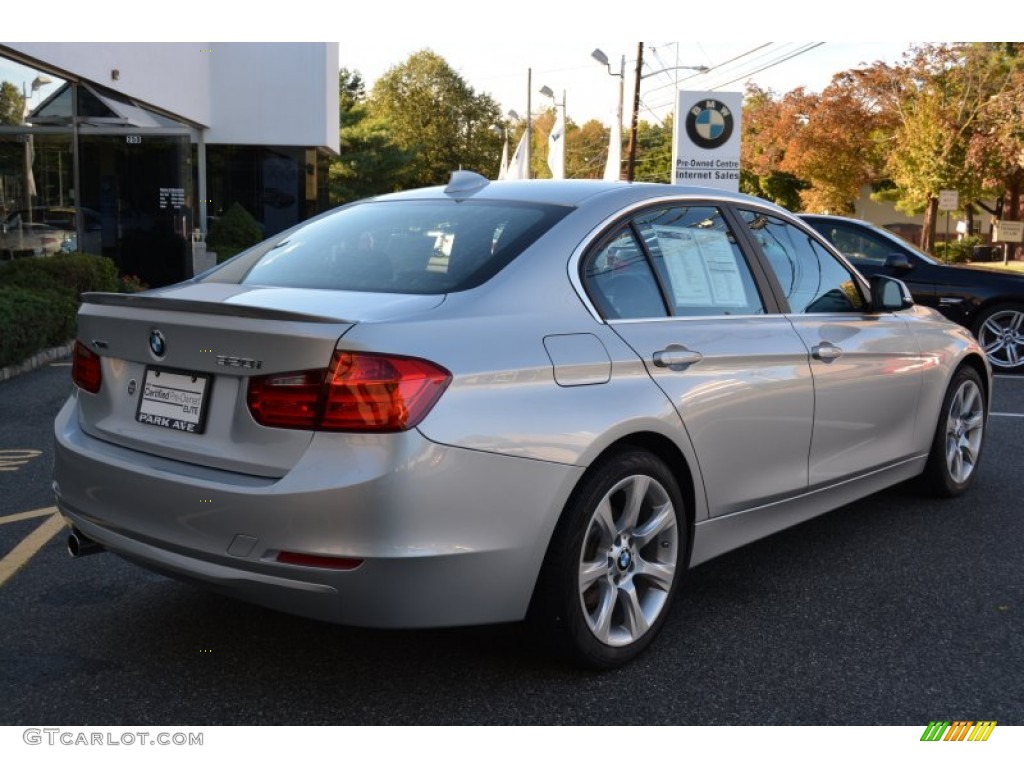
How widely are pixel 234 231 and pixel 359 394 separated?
22.9 m

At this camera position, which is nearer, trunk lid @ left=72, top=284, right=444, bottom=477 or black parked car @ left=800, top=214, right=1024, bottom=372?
trunk lid @ left=72, top=284, right=444, bottom=477

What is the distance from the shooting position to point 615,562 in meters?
3.51

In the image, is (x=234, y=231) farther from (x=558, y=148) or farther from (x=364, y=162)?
(x=364, y=162)

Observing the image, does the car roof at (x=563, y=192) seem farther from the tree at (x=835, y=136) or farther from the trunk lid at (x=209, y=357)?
the tree at (x=835, y=136)

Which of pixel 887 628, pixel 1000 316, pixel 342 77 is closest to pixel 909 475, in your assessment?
pixel 887 628

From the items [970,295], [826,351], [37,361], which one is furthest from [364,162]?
[826,351]

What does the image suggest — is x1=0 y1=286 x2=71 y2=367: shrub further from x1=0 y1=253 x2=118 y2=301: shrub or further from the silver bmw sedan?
the silver bmw sedan

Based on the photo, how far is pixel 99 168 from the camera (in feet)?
60.6

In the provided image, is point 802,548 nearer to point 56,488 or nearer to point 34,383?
point 56,488

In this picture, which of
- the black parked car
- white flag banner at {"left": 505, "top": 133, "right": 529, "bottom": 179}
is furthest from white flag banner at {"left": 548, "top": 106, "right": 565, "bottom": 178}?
the black parked car

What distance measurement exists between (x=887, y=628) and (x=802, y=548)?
1.04m

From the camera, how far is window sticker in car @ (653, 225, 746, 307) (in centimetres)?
402

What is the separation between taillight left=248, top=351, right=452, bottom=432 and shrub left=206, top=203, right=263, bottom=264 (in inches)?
875

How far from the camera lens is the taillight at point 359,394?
2912mm
